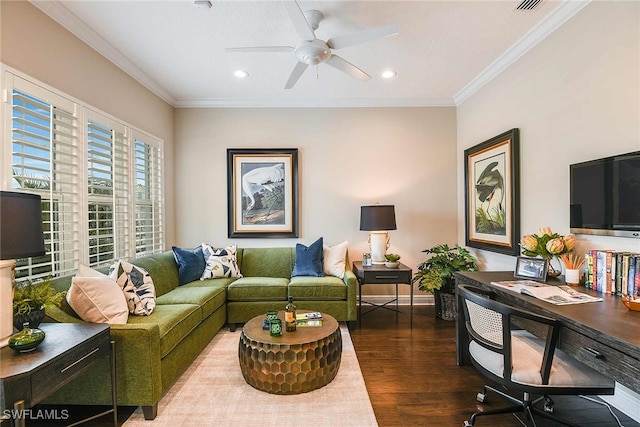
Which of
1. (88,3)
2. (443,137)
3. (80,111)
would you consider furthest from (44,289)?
(443,137)

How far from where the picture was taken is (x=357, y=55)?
309 cm

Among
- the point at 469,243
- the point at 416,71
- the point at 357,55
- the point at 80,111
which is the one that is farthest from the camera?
the point at 469,243

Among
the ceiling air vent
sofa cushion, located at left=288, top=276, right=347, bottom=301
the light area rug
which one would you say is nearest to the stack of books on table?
the light area rug

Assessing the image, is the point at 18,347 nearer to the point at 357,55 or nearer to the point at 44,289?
the point at 44,289

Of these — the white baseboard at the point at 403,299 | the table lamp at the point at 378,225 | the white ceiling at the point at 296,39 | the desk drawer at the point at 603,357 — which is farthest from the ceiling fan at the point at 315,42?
the white baseboard at the point at 403,299

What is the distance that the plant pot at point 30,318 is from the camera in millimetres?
1653

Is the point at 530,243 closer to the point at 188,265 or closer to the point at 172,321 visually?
the point at 172,321

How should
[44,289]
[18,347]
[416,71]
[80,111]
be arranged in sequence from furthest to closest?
[416,71]
[80,111]
[44,289]
[18,347]

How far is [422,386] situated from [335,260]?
1813mm

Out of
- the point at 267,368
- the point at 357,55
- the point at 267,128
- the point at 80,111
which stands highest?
the point at 357,55

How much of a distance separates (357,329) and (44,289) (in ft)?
9.27

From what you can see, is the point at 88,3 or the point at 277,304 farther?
the point at 277,304

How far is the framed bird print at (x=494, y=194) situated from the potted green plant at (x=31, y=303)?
12.3 ft

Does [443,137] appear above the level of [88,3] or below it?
below
